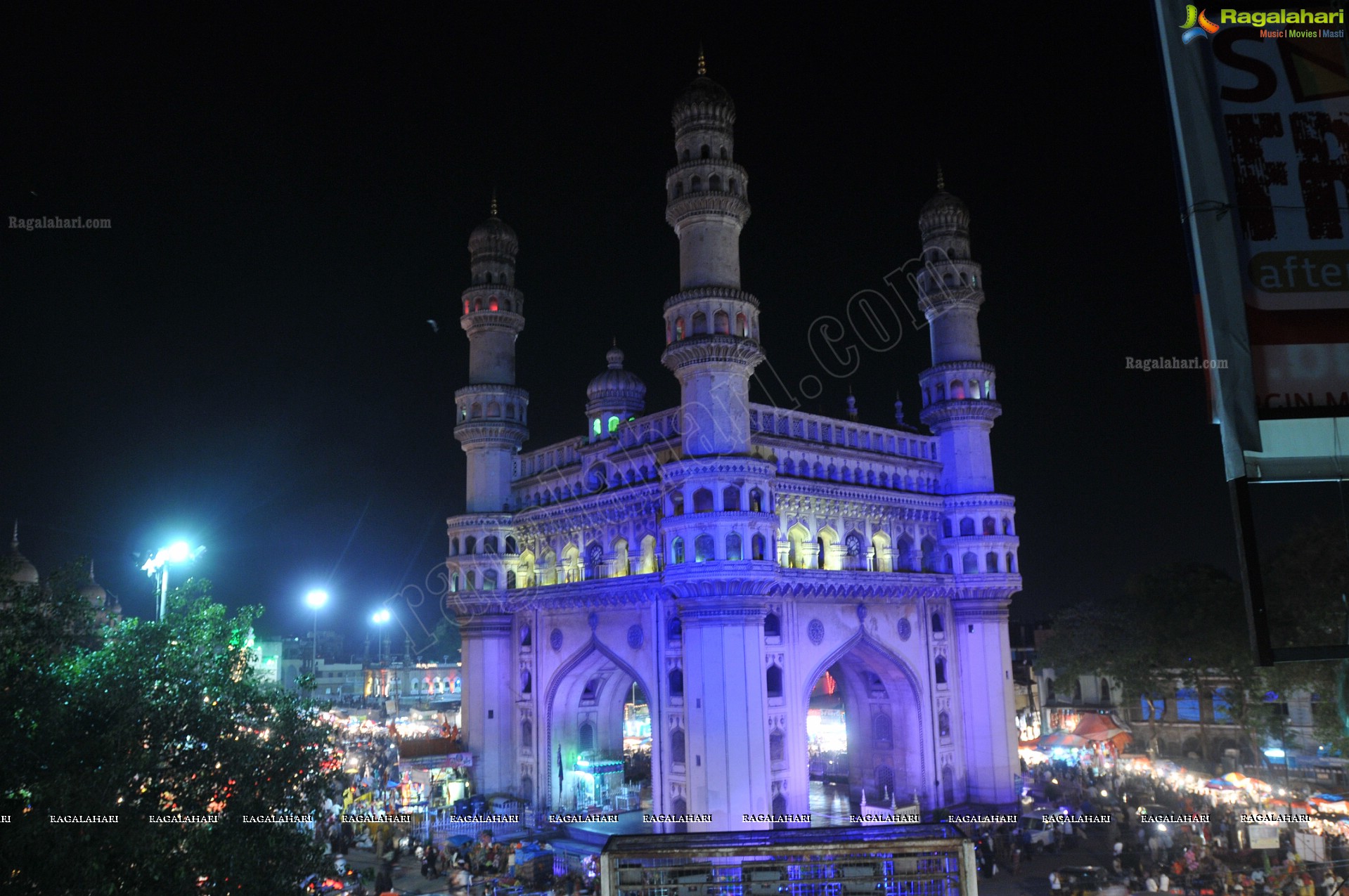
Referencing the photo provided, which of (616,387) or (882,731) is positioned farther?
(616,387)

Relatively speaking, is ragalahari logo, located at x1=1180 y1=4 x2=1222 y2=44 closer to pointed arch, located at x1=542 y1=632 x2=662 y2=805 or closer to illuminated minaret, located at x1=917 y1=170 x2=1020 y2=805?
pointed arch, located at x1=542 y1=632 x2=662 y2=805

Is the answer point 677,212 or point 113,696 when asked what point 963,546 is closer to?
point 677,212

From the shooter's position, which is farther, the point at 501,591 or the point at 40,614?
the point at 501,591

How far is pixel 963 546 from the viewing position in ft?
134

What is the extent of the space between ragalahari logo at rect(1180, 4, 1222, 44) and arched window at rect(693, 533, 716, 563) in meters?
26.6

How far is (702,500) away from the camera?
3325 cm

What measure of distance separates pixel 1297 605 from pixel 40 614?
43.2 metres

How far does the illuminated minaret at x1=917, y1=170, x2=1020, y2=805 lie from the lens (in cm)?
3941

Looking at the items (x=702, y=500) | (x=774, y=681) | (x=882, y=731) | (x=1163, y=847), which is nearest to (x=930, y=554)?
(x=882, y=731)

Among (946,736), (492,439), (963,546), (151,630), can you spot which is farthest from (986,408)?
(151,630)

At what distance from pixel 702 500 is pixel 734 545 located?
1973 millimetres

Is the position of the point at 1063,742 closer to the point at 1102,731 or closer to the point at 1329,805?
the point at 1102,731

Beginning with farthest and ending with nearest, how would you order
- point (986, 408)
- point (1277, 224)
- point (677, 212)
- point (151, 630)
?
point (986, 408) < point (677, 212) < point (151, 630) < point (1277, 224)

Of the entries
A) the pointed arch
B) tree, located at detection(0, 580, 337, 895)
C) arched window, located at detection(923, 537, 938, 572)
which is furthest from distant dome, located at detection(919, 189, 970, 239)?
tree, located at detection(0, 580, 337, 895)
